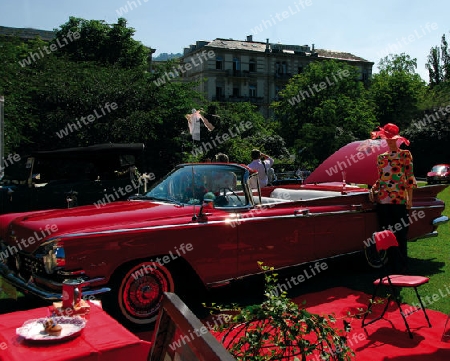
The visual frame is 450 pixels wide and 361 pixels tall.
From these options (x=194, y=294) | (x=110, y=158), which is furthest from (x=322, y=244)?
(x=110, y=158)

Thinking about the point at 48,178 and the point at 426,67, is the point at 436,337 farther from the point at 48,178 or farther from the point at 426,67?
the point at 426,67

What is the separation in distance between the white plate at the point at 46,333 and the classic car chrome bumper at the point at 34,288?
1349mm

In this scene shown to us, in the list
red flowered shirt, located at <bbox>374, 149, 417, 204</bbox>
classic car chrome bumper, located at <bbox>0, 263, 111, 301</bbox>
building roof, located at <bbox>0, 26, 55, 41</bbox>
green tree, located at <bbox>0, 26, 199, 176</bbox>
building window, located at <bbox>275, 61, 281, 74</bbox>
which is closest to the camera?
classic car chrome bumper, located at <bbox>0, 263, 111, 301</bbox>

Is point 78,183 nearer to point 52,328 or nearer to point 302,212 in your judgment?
point 302,212

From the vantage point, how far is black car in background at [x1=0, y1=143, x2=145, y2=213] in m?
11.6

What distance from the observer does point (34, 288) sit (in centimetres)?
432

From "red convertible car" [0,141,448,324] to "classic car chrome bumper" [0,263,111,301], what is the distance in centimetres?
1

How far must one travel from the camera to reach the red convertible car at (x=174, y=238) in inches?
169

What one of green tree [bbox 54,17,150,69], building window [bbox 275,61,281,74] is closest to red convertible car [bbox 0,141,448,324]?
green tree [bbox 54,17,150,69]

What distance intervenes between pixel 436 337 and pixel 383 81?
5510 cm

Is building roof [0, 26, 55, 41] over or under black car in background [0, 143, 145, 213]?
over

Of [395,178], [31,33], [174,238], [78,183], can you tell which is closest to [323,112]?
[78,183]

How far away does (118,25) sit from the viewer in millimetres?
31594

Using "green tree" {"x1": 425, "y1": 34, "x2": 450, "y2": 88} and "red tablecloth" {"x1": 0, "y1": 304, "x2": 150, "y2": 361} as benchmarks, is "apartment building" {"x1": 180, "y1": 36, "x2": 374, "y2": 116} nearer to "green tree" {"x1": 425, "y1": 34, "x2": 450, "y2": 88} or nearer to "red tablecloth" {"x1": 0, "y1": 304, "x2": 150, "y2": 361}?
"green tree" {"x1": 425, "y1": 34, "x2": 450, "y2": 88}
